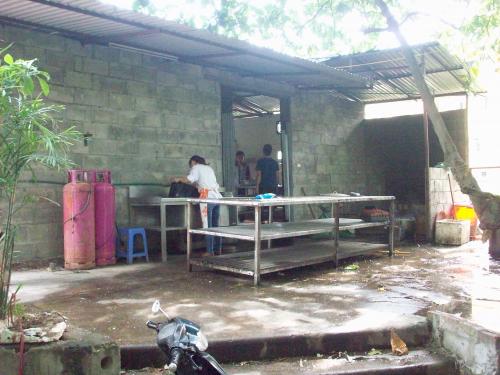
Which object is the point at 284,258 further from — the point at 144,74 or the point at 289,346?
the point at 144,74

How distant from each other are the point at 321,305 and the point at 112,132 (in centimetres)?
422

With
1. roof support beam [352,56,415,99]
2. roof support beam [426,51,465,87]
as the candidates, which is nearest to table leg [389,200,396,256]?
roof support beam [352,56,415,99]

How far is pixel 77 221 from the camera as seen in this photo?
247 inches

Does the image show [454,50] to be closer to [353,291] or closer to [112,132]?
[353,291]

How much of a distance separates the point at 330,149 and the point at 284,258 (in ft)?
17.9

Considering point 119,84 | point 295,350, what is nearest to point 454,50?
point 119,84

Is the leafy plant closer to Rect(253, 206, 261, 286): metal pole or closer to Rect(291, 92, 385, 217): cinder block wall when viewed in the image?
Rect(253, 206, 261, 286): metal pole

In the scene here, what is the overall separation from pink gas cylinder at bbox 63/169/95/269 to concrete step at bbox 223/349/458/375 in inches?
136

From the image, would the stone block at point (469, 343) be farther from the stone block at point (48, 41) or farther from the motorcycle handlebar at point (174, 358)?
the stone block at point (48, 41)

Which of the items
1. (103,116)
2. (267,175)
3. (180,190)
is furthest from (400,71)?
(103,116)

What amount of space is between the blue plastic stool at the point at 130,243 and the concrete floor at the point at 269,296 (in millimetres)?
230

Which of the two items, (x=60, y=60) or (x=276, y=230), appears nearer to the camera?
(x=276, y=230)

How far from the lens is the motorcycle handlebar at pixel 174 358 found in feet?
7.02

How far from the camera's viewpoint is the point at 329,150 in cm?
1131
